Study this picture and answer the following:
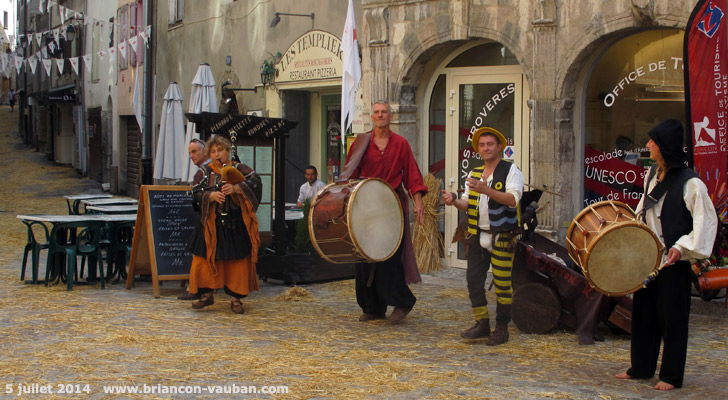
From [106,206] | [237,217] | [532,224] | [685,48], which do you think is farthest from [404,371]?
[106,206]

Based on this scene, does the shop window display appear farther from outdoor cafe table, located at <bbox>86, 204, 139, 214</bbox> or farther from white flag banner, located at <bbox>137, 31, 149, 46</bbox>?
white flag banner, located at <bbox>137, 31, 149, 46</bbox>

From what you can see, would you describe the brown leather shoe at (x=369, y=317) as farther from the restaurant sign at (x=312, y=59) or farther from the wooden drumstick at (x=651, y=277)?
the restaurant sign at (x=312, y=59)

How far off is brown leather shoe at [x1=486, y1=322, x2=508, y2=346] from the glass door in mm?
3646

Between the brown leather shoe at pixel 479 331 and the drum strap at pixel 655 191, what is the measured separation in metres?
1.63

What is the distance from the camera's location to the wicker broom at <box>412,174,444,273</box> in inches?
413

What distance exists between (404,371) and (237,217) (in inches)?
109

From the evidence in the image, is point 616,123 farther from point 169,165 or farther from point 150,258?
point 169,165

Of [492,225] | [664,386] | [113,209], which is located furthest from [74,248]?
[664,386]

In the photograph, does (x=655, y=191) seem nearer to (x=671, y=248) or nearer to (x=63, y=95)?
(x=671, y=248)

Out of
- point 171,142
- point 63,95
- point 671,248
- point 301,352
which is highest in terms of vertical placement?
point 63,95

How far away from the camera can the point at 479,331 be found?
6.61 meters

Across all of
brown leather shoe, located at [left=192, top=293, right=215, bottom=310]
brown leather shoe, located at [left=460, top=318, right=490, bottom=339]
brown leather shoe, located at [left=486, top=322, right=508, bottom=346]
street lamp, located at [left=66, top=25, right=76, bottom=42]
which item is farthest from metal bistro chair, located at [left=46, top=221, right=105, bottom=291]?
street lamp, located at [left=66, top=25, right=76, bottom=42]

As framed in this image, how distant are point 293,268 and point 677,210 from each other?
5148 millimetres

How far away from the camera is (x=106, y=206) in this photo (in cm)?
1092
